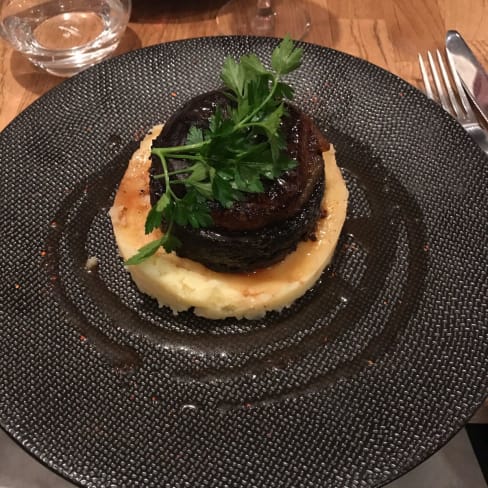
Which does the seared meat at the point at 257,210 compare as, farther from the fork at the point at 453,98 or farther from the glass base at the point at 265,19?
the glass base at the point at 265,19

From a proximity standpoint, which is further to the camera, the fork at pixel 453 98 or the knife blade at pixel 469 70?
the knife blade at pixel 469 70

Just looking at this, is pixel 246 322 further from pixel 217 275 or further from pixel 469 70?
pixel 469 70

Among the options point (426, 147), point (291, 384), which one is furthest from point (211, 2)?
point (291, 384)

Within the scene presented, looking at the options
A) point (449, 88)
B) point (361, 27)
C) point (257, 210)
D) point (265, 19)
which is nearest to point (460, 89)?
point (449, 88)

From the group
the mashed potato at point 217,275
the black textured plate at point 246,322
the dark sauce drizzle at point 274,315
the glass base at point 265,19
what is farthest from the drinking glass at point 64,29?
the mashed potato at point 217,275

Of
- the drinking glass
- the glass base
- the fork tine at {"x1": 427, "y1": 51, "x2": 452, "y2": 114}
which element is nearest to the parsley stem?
the drinking glass

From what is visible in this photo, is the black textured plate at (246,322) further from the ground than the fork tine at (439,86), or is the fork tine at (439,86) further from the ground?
the fork tine at (439,86)

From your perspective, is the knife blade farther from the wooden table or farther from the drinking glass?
the drinking glass
